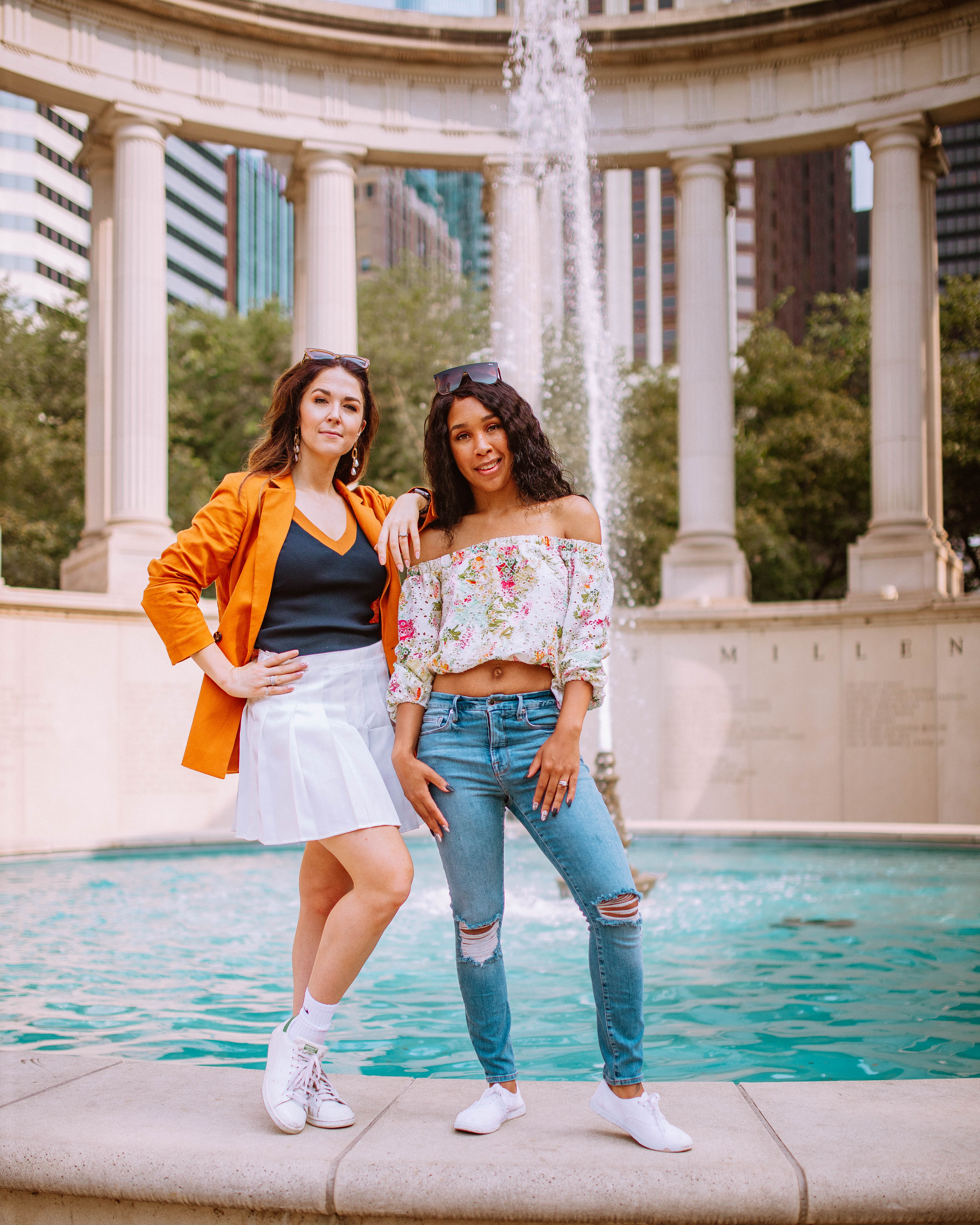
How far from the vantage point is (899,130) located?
89.8ft

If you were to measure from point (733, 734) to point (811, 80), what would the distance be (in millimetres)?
15342

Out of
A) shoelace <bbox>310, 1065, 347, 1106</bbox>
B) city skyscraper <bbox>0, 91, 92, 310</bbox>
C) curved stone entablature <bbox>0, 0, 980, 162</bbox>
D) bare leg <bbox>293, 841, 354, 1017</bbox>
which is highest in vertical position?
city skyscraper <bbox>0, 91, 92, 310</bbox>

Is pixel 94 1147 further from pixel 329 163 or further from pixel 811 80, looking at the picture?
pixel 811 80

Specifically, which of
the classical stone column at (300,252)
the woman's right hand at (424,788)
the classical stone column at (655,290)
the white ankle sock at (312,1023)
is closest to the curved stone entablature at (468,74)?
the classical stone column at (300,252)

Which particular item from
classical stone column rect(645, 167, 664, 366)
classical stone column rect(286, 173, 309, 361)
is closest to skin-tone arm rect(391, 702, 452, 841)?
classical stone column rect(286, 173, 309, 361)

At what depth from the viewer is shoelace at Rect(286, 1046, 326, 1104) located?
4973mm

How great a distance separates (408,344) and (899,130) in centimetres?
2122

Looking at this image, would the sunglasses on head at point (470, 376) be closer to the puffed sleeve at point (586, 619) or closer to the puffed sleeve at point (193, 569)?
the puffed sleeve at point (586, 619)

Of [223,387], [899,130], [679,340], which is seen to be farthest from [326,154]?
[223,387]

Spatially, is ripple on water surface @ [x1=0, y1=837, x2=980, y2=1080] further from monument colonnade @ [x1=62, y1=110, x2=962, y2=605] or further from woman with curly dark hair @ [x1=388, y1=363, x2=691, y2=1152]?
monument colonnade @ [x1=62, y1=110, x2=962, y2=605]

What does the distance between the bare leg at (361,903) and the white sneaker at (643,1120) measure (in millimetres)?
1112

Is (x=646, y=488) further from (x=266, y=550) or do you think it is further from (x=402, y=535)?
(x=266, y=550)

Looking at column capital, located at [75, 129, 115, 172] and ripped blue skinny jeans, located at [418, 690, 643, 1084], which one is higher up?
column capital, located at [75, 129, 115, 172]

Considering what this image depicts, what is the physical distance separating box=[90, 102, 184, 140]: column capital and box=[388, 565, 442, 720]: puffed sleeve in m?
23.9
